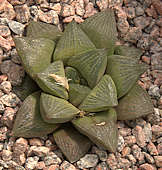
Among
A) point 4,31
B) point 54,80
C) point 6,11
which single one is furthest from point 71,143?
point 6,11

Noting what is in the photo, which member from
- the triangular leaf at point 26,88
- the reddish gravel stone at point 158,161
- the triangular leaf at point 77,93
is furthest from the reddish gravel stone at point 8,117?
the reddish gravel stone at point 158,161

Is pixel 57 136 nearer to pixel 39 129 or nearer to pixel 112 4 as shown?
pixel 39 129

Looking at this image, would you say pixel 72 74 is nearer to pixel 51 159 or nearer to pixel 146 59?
pixel 51 159

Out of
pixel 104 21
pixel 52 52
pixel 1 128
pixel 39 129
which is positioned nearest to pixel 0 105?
pixel 1 128

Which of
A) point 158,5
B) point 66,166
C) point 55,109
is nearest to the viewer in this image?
point 55,109

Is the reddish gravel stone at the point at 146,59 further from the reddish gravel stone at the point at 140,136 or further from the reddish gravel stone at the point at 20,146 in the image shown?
the reddish gravel stone at the point at 20,146

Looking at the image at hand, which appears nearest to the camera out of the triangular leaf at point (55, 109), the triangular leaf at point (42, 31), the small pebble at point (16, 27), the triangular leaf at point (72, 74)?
the triangular leaf at point (55, 109)

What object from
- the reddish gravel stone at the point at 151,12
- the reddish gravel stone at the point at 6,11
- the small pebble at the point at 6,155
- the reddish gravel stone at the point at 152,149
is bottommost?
the reddish gravel stone at the point at 152,149
